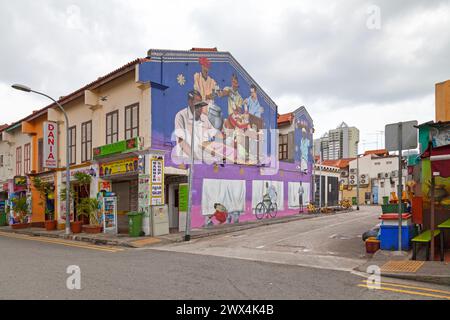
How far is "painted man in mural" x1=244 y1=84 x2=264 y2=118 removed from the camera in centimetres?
2299

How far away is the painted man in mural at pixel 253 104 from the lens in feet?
75.4

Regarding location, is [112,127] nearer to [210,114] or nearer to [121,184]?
[121,184]

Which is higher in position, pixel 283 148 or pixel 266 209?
→ pixel 283 148

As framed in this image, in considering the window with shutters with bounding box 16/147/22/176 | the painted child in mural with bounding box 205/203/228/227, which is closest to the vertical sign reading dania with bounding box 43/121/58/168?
the window with shutters with bounding box 16/147/22/176

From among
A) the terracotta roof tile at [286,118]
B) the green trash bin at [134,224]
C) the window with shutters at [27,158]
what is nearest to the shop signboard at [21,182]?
the window with shutters at [27,158]

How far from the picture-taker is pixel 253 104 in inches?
929

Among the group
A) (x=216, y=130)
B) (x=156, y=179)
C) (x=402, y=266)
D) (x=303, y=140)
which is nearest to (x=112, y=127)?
(x=156, y=179)

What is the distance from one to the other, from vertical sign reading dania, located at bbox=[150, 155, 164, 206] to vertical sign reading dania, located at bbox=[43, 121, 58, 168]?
879 cm

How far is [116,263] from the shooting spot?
9344mm

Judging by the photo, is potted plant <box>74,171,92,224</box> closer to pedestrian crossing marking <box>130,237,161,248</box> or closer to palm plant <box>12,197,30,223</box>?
palm plant <box>12,197,30,223</box>

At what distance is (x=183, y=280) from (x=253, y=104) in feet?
57.8

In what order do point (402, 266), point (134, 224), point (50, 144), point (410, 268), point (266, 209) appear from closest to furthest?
point (410, 268)
point (402, 266)
point (134, 224)
point (50, 144)
point (266, 209)
